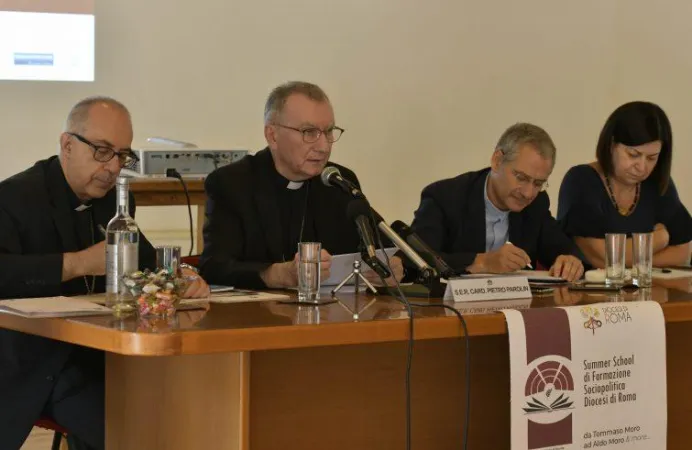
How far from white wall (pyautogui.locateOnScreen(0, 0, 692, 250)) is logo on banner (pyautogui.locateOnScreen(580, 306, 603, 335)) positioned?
325 cm

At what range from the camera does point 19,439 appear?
7.76ft

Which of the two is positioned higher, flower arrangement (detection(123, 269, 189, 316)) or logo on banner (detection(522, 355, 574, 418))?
flower arrangement (detection(123, 269, 189, 316))

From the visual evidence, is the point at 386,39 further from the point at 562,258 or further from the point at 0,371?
the point at 0,371

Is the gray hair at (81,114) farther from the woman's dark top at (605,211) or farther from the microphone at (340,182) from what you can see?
the woman's dark top at (605,211)

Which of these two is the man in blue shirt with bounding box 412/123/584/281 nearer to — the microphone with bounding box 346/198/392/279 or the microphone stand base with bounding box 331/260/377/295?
the microphone stand base with bounding box 331/260/377/295

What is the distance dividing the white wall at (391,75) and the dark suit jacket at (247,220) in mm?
2138

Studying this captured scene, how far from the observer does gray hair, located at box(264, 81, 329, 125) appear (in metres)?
3.10

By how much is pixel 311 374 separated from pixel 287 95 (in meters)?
1.10

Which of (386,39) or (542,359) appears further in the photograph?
(386,39)

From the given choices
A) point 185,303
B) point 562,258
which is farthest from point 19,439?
point 562,258

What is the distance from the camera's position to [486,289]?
240 centimetres

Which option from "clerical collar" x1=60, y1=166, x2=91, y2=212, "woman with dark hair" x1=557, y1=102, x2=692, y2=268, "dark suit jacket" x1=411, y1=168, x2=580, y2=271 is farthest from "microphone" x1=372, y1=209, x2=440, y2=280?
"woman with dark hair" x1=557, y1=102, x2=692, y2=268

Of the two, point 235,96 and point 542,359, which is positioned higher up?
point 235,96

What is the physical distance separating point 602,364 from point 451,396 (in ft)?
1.20
